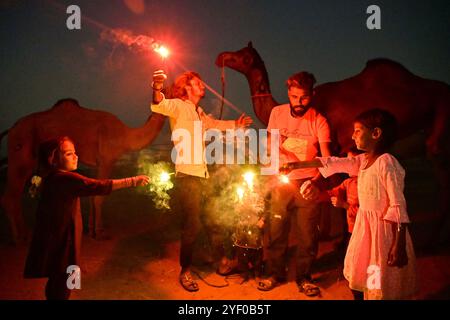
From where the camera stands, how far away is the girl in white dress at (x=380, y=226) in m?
2.74

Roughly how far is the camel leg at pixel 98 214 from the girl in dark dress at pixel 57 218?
2856mm

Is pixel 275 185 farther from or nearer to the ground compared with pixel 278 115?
nearer to the ground

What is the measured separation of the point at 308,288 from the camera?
3.98m

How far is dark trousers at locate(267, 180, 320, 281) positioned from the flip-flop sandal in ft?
0.27

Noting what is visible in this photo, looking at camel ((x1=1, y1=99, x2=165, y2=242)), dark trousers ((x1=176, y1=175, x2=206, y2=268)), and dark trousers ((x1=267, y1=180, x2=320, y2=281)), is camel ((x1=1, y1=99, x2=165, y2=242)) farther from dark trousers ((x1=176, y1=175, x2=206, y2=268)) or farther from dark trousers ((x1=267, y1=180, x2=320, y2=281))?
dark trousers ((x1=267, y1=180, x2=320, y2=281))

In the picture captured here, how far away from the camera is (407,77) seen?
577 cm

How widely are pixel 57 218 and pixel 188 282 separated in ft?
6.02

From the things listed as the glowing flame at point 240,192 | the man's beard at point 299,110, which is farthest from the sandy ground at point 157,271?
the man's beard at point 299,110

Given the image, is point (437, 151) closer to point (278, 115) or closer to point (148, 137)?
point (278, 115)

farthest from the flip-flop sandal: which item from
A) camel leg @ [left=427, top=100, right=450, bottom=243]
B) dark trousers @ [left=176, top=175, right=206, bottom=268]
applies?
camel leg @ [left=427, top=100, right=450, bottom=243]

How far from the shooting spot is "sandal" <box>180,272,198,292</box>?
412cm

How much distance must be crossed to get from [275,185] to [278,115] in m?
0.87

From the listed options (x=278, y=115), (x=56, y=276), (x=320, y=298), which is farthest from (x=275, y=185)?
(x=56, y=276)

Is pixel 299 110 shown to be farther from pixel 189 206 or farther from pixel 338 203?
pixel 189 206
